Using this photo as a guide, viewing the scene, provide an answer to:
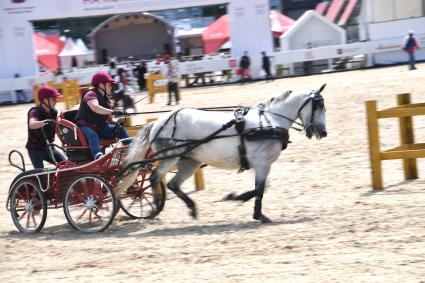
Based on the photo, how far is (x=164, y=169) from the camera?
8.90m

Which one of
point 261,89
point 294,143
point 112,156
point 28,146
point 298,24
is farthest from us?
point 298,24

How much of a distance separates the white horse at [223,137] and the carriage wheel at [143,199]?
28 centimetres

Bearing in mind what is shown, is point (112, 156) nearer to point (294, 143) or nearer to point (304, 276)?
point (304, 276)

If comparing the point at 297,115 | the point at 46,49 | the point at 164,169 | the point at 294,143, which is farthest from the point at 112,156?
the point at 46,49

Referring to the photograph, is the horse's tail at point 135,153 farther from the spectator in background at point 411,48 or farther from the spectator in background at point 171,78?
the spectator in background at point 411,48

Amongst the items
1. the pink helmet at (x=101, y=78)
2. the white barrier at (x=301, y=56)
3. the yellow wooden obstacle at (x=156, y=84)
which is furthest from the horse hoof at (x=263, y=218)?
the white barrier at (x=301, y=56)

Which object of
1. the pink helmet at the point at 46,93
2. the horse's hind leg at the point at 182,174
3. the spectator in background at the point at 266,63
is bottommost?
the horse's hind leg at the point at 182,174

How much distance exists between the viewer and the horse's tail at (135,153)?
8773 millimetres

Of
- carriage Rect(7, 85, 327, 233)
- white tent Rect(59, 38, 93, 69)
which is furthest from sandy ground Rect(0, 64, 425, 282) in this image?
white tent Rect(59, 38, 93, 69)

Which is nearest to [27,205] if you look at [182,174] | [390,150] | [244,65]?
[182,174]

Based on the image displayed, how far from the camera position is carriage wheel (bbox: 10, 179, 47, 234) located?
351 inches

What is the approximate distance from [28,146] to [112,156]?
4.59 feet

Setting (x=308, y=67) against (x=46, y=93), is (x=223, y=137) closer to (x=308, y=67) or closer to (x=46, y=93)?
(x=46, y=93)

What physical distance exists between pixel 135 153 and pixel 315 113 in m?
2.14
